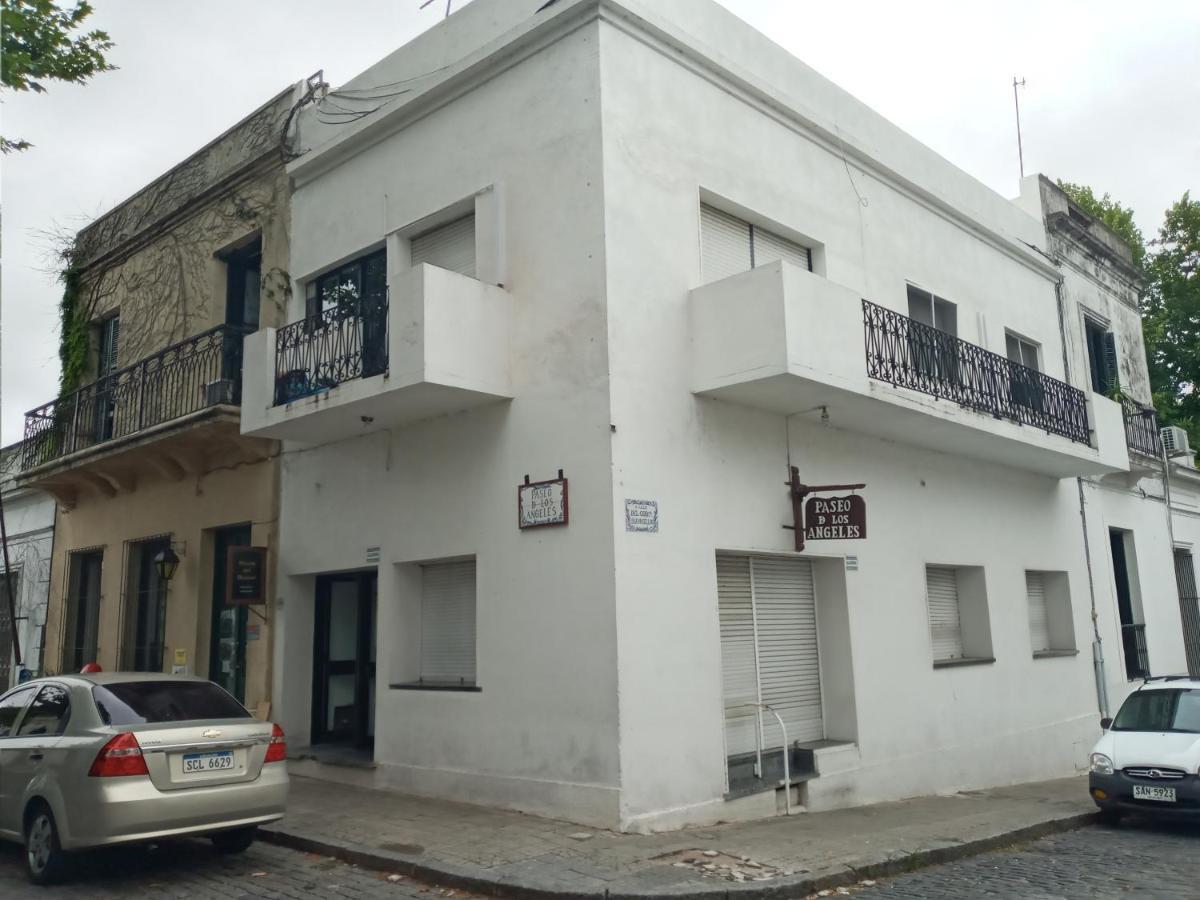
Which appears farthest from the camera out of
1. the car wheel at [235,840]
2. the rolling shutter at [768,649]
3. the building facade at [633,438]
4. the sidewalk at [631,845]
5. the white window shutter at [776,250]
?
the white window shutter at [776,250]

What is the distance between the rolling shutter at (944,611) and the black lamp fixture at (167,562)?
33.3ft

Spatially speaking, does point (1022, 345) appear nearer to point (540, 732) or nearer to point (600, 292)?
point (600, 292)

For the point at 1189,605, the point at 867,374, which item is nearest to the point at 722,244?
the point at 867,374

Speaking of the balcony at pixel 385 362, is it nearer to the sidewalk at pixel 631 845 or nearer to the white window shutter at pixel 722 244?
the white window shutter at pixel 722 244

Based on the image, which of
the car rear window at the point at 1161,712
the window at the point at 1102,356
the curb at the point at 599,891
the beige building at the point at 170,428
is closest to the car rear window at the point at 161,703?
the curb at the point at 599,891

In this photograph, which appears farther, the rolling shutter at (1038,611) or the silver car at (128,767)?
the rolling shutter at (1038,611)

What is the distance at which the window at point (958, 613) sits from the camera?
43.0 ft

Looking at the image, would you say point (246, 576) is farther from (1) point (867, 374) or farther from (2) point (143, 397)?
(1) point (867, 374)

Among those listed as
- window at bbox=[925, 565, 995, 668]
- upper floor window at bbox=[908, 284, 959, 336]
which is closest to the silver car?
window at bbox=[925, 565, 995, 668]

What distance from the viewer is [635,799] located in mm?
8258

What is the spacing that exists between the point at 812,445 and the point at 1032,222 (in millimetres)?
8750

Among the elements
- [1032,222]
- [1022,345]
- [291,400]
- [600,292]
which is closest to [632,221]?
[600,292]

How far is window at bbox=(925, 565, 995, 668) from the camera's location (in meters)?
13.1

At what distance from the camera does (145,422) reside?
556 inches
